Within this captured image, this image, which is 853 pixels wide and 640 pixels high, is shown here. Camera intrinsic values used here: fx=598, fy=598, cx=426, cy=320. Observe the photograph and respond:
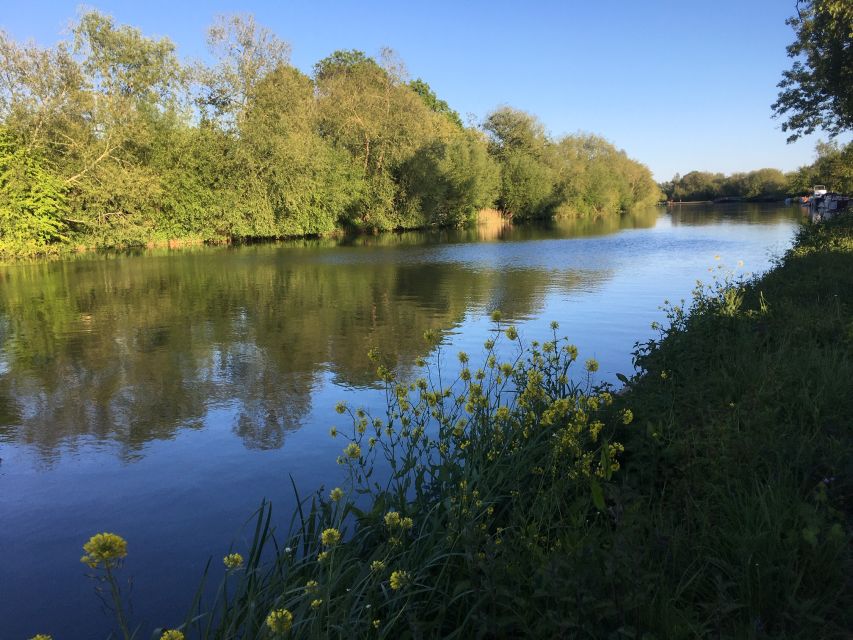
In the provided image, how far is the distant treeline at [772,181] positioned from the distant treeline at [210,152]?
29756 millimetres

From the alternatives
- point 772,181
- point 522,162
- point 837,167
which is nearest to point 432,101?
point 522,162

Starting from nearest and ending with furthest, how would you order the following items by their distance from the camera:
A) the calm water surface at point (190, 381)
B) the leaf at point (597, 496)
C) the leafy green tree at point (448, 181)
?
the leaf at point (597, 496) → the calm water surface at point (190, 381) → the leafy green tree at point (448, 181)

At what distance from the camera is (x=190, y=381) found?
8422 mm

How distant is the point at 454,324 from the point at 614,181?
291 feet

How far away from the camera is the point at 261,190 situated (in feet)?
124

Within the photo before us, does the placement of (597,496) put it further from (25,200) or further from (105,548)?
(25,200)

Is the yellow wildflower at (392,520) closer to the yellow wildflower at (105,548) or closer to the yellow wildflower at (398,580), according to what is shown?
the yellow wildflower at (398,580)

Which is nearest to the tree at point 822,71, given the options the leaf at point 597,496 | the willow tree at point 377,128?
the leaf at point 597,496

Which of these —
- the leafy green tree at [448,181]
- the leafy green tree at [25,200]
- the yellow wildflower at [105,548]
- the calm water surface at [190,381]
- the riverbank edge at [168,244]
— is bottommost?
the calm water surface at [190,381]

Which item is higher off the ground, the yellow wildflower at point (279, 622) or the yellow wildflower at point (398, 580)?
Answer: the yellow wildflower at point (279, 622)

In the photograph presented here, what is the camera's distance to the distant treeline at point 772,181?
51125mm

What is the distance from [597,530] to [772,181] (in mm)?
155630

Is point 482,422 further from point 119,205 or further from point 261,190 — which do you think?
point 261,190

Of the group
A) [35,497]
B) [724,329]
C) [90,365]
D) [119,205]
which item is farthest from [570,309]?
[119,205]
